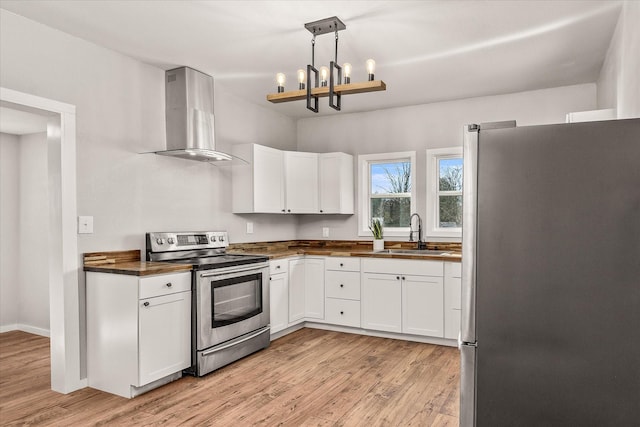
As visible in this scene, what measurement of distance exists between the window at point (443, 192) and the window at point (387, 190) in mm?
218

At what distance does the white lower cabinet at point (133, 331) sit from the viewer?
9.55ft

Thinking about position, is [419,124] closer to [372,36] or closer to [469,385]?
[372,36]

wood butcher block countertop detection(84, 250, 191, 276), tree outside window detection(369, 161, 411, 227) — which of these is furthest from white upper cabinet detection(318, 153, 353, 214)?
wood butcher block countertop detection(84, 250, 191, 276)

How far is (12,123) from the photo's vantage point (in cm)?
439

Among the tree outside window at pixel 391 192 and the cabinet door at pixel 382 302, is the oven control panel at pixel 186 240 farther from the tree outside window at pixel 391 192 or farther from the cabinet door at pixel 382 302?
the tree outside window at pixel 391 192

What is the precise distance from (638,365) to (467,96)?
3831 millimetres

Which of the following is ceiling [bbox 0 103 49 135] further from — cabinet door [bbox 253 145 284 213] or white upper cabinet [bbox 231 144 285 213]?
cabinet door [bbox 253 145 284 213]

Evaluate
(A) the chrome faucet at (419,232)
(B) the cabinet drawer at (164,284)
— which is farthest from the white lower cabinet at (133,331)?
(A) the chrome faucet at (419,232)

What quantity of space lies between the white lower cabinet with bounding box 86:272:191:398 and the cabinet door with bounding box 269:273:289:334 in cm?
118

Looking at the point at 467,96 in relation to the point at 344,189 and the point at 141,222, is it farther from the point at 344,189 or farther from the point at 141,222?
the point at 141,222

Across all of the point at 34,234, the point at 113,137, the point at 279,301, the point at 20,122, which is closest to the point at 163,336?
the point at 279,301

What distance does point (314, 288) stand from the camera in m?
4.76

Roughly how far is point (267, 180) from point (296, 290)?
1240mm

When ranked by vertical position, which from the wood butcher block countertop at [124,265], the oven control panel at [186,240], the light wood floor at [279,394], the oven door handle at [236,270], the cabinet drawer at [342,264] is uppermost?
the oven control panel at [186,240]
